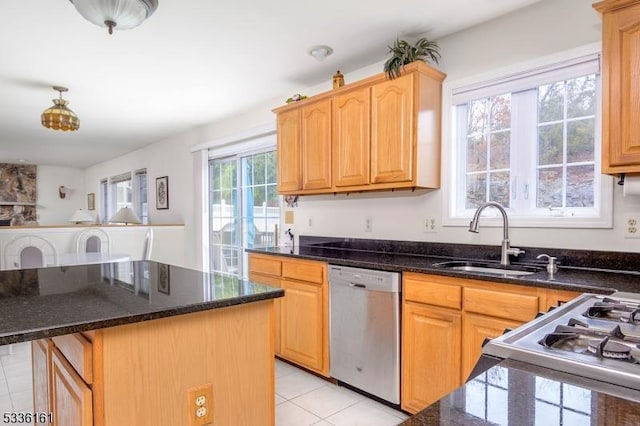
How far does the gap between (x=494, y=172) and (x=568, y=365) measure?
1.99 m

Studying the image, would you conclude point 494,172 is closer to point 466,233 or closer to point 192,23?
point 466,233

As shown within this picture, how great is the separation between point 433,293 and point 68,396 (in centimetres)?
167

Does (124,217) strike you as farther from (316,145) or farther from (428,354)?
(428,354)

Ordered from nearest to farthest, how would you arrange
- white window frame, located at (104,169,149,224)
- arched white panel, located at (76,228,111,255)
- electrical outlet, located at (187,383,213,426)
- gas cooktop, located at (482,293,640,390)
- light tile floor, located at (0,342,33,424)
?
gas cooktop, located at (482,293,640,390), electrical outlet, located at (187,383,213,426), light tile floor, located at (0,342,33,424), arched white panel, located at (76,228,111,255), white window frame, located at (104,169,149,224)

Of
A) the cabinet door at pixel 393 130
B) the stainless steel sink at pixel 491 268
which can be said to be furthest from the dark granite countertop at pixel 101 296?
the cabinet door at pixel 393 130

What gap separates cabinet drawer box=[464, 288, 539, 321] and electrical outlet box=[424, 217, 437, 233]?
0.83 meters

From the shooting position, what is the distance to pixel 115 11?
184cm

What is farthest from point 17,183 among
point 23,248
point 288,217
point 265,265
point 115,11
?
point 115,11

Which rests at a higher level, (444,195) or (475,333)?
(444,195)

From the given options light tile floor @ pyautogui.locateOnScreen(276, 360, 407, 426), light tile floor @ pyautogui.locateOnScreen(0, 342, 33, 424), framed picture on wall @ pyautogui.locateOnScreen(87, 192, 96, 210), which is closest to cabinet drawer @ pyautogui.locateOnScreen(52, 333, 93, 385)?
light tile floor @ pyautogui.locateOnScreen(276, 360, 407, 426)

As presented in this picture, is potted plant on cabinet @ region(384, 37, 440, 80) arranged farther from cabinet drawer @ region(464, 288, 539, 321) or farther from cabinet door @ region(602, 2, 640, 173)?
cabinet drawer @ region(464, 288, 539, 321)

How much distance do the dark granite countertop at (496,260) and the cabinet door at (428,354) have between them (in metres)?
0.25

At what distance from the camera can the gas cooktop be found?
75cm

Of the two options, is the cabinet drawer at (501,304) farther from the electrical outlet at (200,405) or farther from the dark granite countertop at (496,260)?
the electrical outlet at (200,405)
